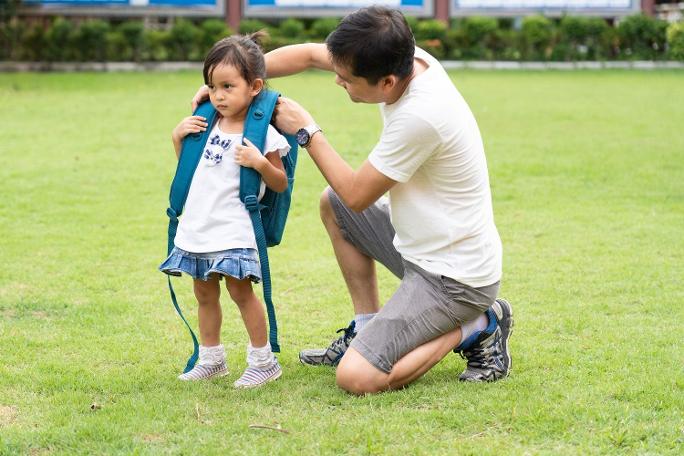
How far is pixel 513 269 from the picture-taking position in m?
6.04

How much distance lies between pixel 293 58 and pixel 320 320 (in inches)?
51.9

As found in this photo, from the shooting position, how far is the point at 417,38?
24.6m

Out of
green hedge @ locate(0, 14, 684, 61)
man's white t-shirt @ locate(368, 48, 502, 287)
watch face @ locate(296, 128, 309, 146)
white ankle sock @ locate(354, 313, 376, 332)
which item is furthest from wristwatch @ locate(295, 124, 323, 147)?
green hedge @ locate(0, 14, 684, 61)

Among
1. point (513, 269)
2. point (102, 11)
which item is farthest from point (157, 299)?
point (102, 11)

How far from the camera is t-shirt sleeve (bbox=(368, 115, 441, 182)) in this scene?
3.88 metres

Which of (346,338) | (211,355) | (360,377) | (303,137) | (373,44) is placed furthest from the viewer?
(346,338)

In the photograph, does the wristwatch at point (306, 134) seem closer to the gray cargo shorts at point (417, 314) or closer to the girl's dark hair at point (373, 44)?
the girl's dark hair at point (373, 44)

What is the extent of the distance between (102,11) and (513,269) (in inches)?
800

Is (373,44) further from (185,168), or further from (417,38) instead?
(417,38)

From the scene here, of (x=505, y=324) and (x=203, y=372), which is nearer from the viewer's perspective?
(x=203, y=372)

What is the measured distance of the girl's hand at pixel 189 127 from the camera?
4.07 meters

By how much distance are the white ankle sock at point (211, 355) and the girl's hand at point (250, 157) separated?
0.78 metres

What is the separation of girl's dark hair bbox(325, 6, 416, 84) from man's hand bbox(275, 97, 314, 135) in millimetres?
280

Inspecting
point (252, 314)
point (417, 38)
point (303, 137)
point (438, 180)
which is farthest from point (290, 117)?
point (417, 38)
